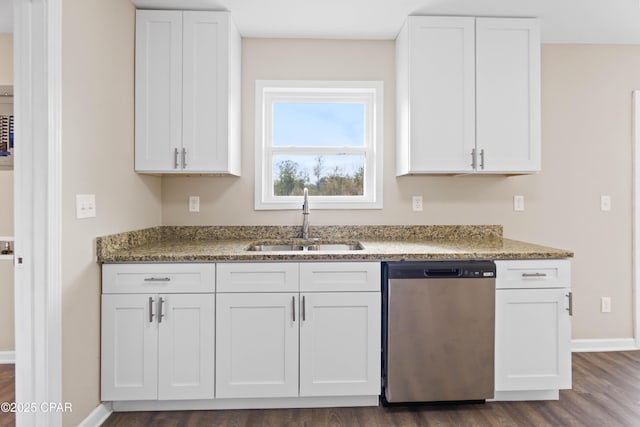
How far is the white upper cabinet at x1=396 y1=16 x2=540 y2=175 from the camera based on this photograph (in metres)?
2.47

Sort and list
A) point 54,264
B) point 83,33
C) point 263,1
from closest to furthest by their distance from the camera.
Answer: point 54,264 < point 83,33 < point 263,1

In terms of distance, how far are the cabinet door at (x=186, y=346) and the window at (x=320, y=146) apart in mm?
1062

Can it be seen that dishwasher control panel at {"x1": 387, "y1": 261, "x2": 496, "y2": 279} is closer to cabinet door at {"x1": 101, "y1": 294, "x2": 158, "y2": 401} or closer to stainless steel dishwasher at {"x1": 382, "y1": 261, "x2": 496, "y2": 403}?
stainless steel dishwasher at {"x1": 382, "y1": 261, "x2": 496, "y2": 403}

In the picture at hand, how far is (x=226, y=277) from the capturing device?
2057 mm

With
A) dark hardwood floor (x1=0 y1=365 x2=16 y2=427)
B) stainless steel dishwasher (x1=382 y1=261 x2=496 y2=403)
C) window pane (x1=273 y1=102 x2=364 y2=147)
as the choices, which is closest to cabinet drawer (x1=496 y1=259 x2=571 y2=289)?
stainless steel dishwasher (x1=382 y1=261 x2=496 y2=403)

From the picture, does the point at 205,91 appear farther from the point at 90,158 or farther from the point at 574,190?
the point at 574,190

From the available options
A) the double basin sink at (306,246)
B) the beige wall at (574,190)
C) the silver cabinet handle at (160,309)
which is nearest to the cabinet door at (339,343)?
the double basin sink at (306,246)

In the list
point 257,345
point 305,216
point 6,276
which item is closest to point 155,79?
point 305,216

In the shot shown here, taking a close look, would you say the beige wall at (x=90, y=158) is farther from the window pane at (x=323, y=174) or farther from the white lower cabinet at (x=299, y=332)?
the window pane at (x=323, y=174)

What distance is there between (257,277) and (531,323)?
5.15ft

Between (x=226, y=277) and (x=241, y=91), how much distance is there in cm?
145

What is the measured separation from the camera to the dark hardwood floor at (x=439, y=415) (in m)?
2.00

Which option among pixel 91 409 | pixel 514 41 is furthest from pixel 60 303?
pixel 514 41

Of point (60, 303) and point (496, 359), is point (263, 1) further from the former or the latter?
point (496, 359)
